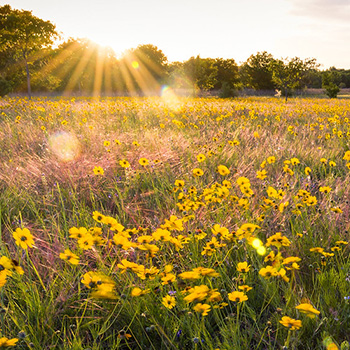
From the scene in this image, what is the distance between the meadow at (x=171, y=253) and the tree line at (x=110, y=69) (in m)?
22.7

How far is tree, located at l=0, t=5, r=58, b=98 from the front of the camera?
2241 centimetres

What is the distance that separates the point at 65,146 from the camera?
4668 mm

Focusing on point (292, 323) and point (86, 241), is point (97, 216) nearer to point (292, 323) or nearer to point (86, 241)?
point (86, 241)

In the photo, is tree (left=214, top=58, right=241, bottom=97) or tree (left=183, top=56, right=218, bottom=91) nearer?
tree (left=183, top=56, right=218, bottom=91)

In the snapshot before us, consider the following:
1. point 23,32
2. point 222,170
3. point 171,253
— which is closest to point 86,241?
point 171,253

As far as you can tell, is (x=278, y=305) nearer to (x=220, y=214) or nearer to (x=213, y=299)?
(x=213, y=299)

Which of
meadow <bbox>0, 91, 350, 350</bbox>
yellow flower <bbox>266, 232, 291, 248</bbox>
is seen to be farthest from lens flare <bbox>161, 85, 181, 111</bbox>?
yellow flower <bbox>266, 232, 291, 248</bbox>

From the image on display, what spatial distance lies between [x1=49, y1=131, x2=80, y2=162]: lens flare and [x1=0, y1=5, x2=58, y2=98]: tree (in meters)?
19.6

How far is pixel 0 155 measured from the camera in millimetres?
4441

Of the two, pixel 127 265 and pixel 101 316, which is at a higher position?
pixel 127 265

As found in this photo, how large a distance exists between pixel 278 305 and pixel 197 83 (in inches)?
1308

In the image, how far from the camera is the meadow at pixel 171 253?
4.60 feet

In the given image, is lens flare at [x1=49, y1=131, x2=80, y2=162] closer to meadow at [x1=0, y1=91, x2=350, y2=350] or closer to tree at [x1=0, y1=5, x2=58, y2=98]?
meadow at [x1=0, y1=91, x2=350, y2=350]

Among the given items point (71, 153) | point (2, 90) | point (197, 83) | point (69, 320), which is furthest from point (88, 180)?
point (197, 83)
